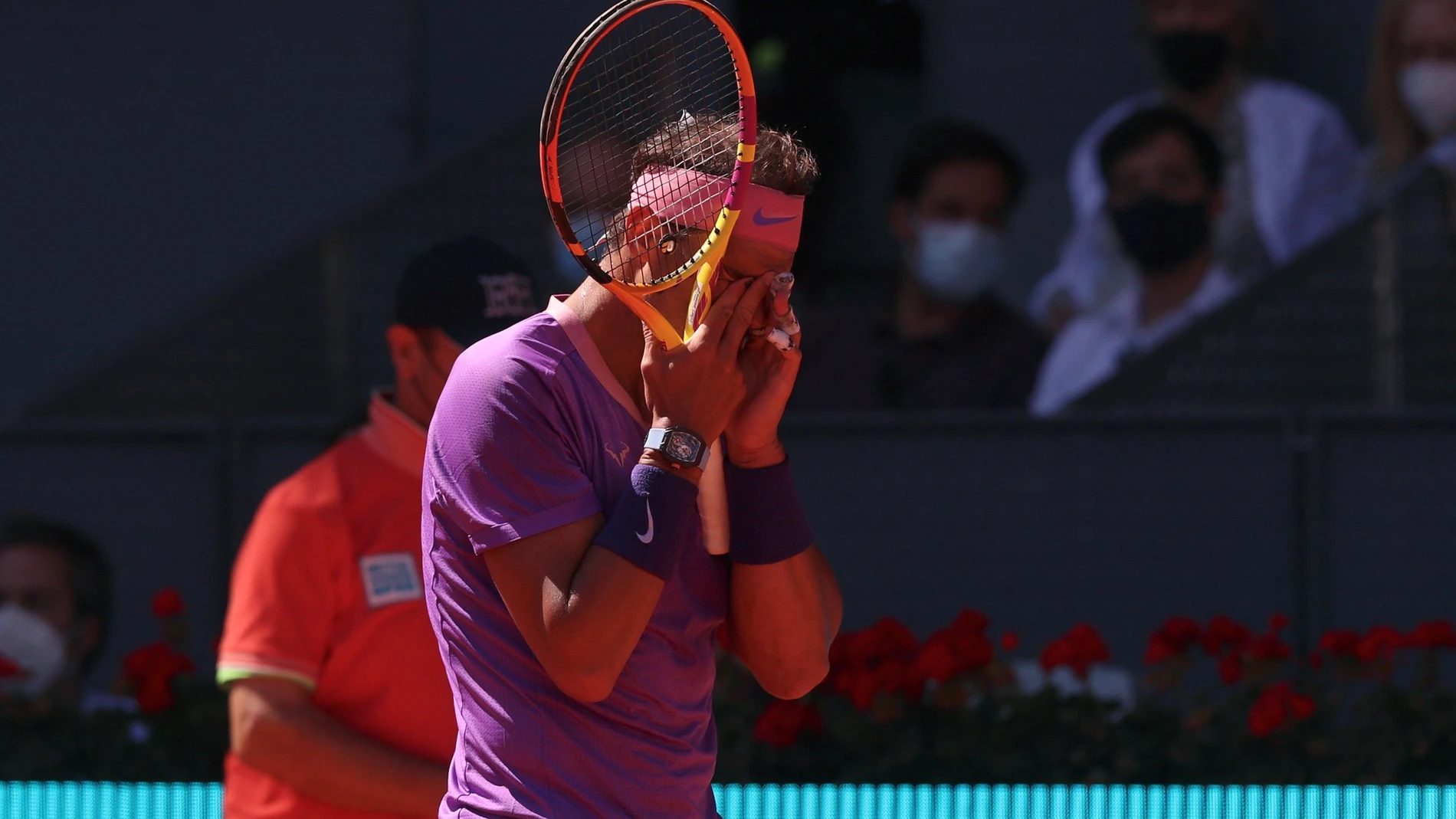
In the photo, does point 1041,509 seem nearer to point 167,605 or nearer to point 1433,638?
point 1433,638

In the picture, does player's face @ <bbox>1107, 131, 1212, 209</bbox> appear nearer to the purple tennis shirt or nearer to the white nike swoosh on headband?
the purple tennis shirt

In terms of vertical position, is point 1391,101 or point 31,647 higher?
point 1391,101

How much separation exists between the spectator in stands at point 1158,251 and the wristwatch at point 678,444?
14.5 ft

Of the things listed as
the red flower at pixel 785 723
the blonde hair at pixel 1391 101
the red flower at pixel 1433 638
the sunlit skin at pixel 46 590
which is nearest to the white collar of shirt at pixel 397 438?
the red flower at pixel 785 723

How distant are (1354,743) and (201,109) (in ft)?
18.3

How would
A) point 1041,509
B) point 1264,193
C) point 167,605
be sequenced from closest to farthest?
point 167,605 → point 1041,509 → point 1264,193

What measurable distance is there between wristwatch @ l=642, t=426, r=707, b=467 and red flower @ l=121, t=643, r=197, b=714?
273 centimetres

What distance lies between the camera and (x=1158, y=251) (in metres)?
6.21

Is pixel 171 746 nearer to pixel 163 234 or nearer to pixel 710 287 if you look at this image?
pixel 710 287

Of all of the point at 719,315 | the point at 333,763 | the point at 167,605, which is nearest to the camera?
the point at 719,315

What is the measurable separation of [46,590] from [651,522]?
3.91m

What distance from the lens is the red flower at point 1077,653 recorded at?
13.4 feet

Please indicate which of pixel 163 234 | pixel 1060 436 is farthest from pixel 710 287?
pixel 163 234

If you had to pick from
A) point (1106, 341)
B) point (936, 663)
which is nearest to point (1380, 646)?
point (936, 663)
